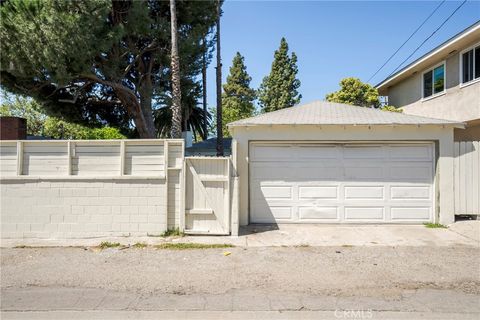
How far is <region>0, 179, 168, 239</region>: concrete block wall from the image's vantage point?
7512mm

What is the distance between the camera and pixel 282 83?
32.9 meters

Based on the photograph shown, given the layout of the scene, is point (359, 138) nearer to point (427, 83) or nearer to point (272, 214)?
point (272, 214)

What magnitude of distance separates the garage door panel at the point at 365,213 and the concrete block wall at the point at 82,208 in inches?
190

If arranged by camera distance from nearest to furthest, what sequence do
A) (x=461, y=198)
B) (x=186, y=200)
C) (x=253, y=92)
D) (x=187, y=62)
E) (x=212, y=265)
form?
(x=212, y=265) → (x=186, y=200) → (x=461, y=198) → (x=187, y=62) → (x=253, y=92)

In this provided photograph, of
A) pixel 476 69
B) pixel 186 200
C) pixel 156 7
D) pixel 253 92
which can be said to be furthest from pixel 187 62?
pixel 253 92

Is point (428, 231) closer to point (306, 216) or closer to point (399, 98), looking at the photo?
point (306, 216)

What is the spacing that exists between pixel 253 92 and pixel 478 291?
116 feet

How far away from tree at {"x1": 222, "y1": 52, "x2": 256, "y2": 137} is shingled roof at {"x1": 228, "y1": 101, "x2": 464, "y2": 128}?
86.9ft

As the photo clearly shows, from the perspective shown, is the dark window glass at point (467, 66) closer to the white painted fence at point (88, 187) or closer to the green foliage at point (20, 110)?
the white painted fence at point (88, 187)

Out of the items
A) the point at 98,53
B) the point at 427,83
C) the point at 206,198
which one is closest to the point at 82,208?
the point at 206,198

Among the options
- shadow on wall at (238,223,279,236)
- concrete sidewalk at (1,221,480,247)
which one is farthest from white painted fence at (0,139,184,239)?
shadow on wall at (238,223,279,236)

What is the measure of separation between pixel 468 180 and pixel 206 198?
22.4 ft

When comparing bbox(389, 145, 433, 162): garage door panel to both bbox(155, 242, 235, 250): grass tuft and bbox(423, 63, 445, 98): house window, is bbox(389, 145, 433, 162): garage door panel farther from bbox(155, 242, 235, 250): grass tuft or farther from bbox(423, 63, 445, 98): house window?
bbox(423, 63, 445, 98): house window

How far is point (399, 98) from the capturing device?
17.2 m
